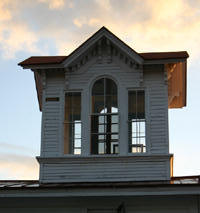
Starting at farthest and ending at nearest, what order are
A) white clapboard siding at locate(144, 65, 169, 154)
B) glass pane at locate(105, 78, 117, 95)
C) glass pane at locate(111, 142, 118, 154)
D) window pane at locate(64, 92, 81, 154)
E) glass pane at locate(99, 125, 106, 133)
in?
glass pane at locate(105, 78, 117, 95), glass pane at locate(99, 125, 106, 133), window pane at locate(64, 92, 81, 154), glass pane at locate(111, 142, 118, 154), white clapboard siding at locate(144, 65, 169, 154)

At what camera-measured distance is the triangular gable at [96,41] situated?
61.2 ft

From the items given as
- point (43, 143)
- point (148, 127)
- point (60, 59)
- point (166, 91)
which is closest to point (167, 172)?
point (148, 127)

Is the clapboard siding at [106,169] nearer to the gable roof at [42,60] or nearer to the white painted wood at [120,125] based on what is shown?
the white painted wood at [120,125]

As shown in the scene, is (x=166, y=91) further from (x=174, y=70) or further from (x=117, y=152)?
(x=117, y=152)

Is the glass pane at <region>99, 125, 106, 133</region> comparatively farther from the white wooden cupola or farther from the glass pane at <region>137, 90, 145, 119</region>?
the glass pane at <region>137, 90, 145, 119</region>

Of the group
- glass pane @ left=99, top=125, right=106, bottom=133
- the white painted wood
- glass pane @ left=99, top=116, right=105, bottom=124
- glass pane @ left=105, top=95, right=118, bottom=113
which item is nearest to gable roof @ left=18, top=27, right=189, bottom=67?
the white painted wood

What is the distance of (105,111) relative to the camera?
1869cm

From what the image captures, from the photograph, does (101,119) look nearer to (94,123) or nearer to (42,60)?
(94,123)

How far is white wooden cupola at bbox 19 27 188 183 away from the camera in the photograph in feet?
57.7

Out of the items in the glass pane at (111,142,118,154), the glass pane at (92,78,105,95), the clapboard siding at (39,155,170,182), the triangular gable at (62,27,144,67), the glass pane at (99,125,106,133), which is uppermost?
the triangular gable at (62,27,144,67)

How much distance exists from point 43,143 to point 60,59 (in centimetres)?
290

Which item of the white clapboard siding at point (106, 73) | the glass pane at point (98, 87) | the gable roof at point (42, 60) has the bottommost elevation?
the glass pane at point (98, 87)

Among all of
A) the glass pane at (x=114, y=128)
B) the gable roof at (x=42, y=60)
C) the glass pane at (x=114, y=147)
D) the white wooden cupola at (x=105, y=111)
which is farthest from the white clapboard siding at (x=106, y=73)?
the glass pane at (x=114, y=147)

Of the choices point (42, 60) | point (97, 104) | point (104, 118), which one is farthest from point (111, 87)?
point (42, 60)
